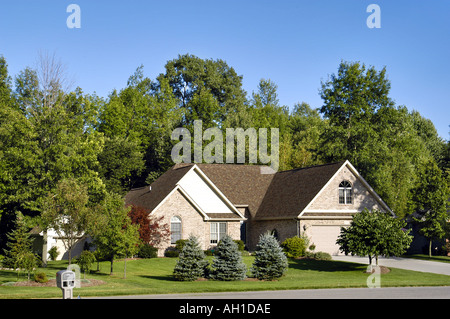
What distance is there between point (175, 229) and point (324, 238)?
12.1m

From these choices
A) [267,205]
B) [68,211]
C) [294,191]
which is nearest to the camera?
[68,211]

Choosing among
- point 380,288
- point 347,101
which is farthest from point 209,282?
point 347,101

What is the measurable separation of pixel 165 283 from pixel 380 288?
10.8m

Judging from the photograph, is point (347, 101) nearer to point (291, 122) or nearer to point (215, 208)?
point (215, 208)

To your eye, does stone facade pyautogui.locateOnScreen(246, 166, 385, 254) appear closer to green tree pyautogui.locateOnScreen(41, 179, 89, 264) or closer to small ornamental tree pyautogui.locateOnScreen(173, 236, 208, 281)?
small ornamental tree pyautogui.locateOnScreen(173, 236, 208, 281)

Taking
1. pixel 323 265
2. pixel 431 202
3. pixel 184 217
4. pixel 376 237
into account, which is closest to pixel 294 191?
pixel 184 217

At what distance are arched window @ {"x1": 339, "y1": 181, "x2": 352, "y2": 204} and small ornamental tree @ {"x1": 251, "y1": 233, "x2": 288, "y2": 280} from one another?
1610 centimetres

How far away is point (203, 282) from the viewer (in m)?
28.5

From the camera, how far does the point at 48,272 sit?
34062 millimetres

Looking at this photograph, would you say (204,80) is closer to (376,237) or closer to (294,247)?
(294,247)

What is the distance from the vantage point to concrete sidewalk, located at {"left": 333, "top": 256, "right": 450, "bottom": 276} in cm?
3497

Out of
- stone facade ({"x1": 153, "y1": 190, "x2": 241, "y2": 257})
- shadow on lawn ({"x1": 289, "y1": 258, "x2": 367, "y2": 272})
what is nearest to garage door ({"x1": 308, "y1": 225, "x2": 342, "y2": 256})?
shadow on lawn ({"x1": 289, "y1": 258, "x2": 367, "y2": 272})

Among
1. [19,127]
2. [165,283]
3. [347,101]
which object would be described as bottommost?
[165,283]

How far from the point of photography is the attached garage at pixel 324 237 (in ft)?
144
